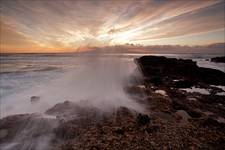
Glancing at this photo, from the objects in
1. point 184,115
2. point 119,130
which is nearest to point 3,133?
point 119,130

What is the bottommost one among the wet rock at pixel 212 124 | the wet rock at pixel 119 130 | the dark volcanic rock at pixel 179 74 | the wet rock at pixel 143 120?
the wet rock at pixel 212 124

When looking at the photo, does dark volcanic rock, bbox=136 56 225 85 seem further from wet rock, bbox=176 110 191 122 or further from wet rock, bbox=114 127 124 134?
wet rock, bbox=114 127 124 134

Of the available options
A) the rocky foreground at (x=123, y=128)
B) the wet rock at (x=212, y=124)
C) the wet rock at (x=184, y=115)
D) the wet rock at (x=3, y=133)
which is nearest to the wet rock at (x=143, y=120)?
the rocky foreground at (x=123, y=128)

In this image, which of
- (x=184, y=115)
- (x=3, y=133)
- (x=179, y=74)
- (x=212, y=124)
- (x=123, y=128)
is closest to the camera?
(x=3, y=133)

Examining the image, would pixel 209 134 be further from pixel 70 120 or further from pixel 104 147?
pixel 70 120

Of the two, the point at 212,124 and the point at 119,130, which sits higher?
the point at 119,130

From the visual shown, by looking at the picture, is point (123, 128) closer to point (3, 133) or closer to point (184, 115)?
point (184, 115)

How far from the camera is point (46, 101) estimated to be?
28.0 feet

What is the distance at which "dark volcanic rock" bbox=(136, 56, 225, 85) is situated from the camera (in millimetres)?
12984

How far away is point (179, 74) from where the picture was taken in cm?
1661

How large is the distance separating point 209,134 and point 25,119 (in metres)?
6.49

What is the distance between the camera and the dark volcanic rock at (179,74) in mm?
12984

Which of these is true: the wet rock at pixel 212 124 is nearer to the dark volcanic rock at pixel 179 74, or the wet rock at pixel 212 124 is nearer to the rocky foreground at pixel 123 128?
the rocky foreground at pixel 123 128

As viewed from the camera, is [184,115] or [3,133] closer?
[3,133]
